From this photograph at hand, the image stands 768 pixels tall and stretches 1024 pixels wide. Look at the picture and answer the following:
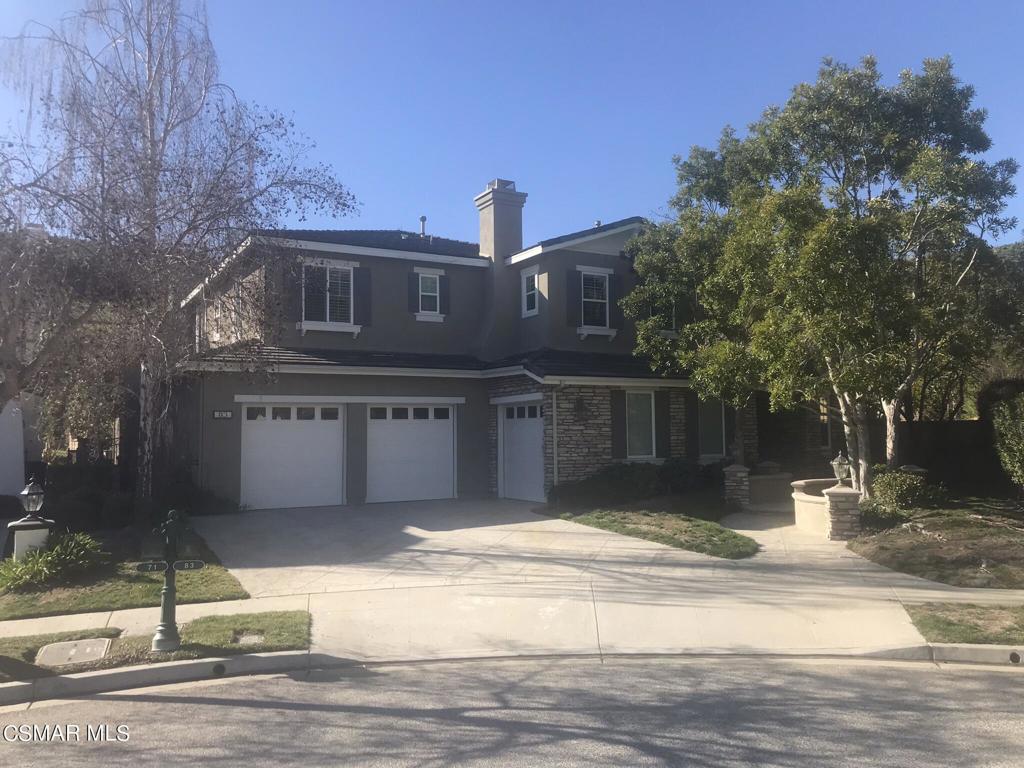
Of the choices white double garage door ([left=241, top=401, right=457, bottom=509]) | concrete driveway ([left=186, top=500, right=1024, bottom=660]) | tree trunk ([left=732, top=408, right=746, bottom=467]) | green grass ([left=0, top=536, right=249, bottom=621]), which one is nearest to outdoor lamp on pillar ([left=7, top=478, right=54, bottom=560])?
green grass ([left=0, top=536, right=249, bottom=621])

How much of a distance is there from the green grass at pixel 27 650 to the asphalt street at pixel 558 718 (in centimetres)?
56

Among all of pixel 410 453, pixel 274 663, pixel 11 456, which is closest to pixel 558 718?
pixel 274 663

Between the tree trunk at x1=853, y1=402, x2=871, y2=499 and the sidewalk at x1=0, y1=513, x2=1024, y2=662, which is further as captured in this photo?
the tree trunk at x1=853, y1=402, x2=871, y2=499

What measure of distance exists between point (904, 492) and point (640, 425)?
6099mm

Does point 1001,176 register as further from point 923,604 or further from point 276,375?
point 276,375

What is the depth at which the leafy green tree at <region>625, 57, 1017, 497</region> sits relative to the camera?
41.4 ft

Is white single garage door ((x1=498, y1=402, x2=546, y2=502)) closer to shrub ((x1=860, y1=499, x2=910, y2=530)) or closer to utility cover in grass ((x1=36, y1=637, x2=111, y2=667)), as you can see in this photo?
shrub ((x1=860, y1=499, x2=910, y2=530))

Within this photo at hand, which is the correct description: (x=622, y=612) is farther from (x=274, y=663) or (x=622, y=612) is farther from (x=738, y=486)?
(x=738, y=486)

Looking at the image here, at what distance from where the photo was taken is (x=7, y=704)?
6.54m

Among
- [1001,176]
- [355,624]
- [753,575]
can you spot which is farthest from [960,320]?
[355,624]

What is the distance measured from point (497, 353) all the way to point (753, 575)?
1044 centimetres

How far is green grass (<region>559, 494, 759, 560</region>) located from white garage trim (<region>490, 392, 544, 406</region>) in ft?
9.29

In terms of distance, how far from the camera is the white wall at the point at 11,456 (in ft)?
60.7

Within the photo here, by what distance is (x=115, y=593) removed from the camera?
9.67m
